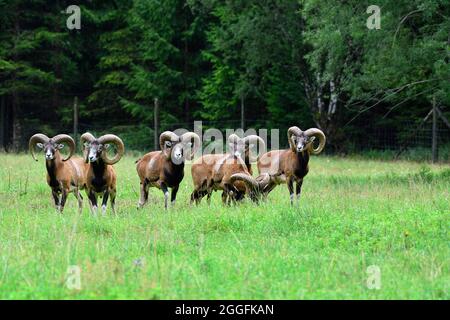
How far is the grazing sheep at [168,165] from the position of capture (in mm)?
15398

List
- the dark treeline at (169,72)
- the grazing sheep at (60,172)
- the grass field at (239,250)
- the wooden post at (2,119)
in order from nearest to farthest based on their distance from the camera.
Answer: the grass field at (239,250) → the grazing sheep at (60,172) → the dark treeline at (169,72) → the wooden post at (2,119)

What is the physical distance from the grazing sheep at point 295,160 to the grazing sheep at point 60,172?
3727mm

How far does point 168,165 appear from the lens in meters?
15.5

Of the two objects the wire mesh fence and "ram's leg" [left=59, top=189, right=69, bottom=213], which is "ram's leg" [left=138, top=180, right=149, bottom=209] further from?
the wire mesh fence

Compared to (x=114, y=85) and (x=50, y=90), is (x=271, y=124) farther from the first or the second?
(x=50, y=90)

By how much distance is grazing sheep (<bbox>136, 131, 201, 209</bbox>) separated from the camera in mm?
15398

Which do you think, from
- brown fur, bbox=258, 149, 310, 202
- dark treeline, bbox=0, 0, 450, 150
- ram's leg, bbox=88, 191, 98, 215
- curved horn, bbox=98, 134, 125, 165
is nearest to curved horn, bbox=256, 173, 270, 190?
brown fur, bbox=258, 149, 310, 202

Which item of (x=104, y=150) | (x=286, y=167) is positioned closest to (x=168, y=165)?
(x=104, y=150)

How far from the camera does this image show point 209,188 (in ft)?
52.2

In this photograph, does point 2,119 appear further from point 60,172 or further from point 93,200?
point 93,200

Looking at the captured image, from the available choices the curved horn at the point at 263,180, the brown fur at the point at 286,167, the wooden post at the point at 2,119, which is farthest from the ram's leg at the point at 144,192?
the wooden post at the point at 2,119

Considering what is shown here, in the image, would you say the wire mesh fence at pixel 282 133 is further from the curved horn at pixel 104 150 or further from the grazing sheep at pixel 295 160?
the curved horn at pixel 104 150

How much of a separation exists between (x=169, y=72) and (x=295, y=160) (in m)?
20.1
